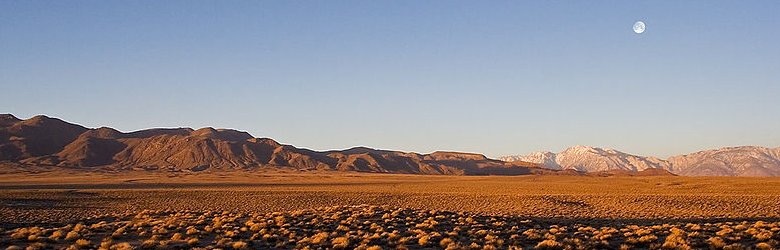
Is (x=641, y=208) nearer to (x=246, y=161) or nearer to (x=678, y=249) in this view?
(x=678, y=249)

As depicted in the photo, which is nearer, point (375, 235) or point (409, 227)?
point (375, 235)

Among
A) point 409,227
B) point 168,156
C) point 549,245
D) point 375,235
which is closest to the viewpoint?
point 549,245

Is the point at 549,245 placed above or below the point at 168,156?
below

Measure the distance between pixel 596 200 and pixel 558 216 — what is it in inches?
513

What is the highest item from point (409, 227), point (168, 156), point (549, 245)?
point (168, 156)

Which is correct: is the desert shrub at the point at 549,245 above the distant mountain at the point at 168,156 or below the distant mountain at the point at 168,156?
below

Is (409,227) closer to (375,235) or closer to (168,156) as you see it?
(375,235)

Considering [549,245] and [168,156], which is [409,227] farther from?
[168,156]

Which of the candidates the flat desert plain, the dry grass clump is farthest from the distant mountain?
the dry grass clump

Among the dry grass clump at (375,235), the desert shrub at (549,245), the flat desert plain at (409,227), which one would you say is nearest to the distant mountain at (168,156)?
the flat desert plain at (409,227)

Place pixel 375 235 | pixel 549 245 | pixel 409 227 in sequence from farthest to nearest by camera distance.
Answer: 1. pixel 409 227
2. pixel 375 235
3. pixel 549 245

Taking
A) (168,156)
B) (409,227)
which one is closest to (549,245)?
(409,227)

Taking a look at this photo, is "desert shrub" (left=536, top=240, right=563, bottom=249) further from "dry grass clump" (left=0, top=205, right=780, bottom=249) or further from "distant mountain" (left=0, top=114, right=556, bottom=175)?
"distant mountain" (left=0, top=114, right=556, bottom=175)

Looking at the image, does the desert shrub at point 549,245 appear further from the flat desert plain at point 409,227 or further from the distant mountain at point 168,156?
the distant mountain at point 168,156
